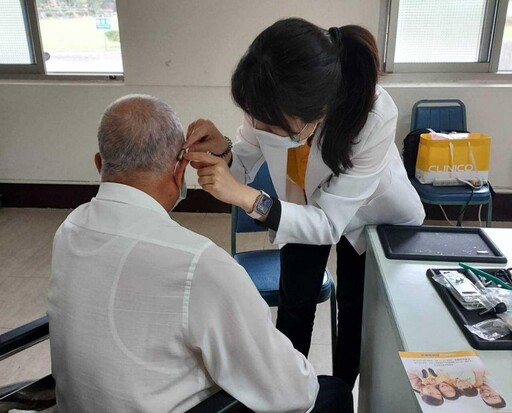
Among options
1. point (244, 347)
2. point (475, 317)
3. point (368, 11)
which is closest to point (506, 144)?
point (368, 11)

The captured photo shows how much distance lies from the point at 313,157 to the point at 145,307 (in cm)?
64

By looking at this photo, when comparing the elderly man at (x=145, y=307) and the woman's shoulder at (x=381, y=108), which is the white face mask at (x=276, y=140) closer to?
the woman's shoulder at (x=381, y=108)

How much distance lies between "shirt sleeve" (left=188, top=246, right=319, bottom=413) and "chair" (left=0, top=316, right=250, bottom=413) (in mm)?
26

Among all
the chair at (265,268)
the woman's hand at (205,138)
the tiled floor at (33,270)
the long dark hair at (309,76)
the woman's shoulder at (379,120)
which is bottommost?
the tiled floor at (33,270)

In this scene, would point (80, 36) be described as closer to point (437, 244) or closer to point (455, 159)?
point (455, 159)

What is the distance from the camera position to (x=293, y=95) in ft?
3.26

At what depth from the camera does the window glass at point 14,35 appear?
334cm

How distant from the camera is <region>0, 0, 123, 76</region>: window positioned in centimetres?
328

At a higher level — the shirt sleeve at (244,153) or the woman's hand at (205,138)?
the woman's hand at (205,138)

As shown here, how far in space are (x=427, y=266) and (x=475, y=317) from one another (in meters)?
0.22

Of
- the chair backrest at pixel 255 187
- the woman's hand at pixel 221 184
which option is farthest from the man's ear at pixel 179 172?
the chair backrest at pixel 255 187

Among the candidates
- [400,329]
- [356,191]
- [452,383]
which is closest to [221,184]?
[356,191]

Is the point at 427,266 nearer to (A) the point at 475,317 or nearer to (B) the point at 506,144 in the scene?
(A) the point at 475,317

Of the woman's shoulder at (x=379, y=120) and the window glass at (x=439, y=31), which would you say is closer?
the woman's shoulder at (x=379, y=120)
